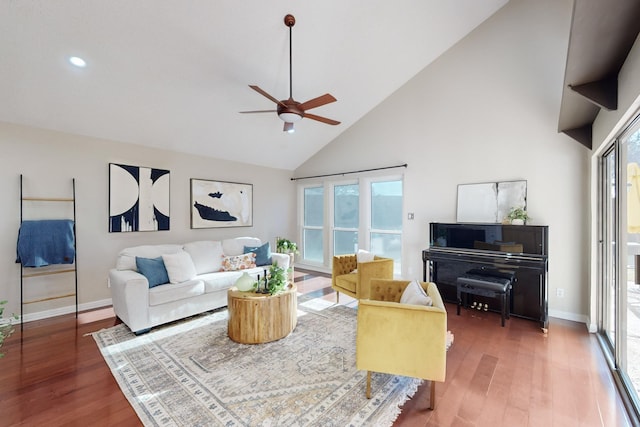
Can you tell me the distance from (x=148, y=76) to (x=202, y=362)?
323 cm

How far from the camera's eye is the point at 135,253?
364 cm

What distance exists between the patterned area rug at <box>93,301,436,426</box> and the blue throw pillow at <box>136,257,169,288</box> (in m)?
0.56

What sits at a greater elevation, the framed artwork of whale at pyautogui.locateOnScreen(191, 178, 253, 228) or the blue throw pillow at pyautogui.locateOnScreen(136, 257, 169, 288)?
the framed artwork of whale at pyautogui.locateOnScreen(191, 178, 253, 228)

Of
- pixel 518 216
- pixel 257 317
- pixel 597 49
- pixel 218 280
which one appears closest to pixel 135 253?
pixel 218 280

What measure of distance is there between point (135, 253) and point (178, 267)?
66cm

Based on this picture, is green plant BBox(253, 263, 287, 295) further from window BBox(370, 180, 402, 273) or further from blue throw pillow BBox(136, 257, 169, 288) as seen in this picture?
window BBox(370, 180, 402, 273)

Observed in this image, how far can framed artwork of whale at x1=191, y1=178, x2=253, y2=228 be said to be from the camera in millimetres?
5004

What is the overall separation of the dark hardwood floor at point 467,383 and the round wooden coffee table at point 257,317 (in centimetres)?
105

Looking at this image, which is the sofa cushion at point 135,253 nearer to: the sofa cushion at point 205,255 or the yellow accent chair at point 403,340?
the sofa cushion at point 205,255

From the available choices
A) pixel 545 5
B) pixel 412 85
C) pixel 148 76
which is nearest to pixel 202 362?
pixel 148 76

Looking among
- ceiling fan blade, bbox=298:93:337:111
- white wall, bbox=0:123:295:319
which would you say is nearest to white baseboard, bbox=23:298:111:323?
white wall, bbox=0:123:295:319

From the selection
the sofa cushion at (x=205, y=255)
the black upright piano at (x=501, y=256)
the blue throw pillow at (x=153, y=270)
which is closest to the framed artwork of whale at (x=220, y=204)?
the sofa cushion at (x=205, y=255)

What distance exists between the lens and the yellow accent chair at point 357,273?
365 cm

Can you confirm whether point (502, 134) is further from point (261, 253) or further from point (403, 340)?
point (261, 253)
